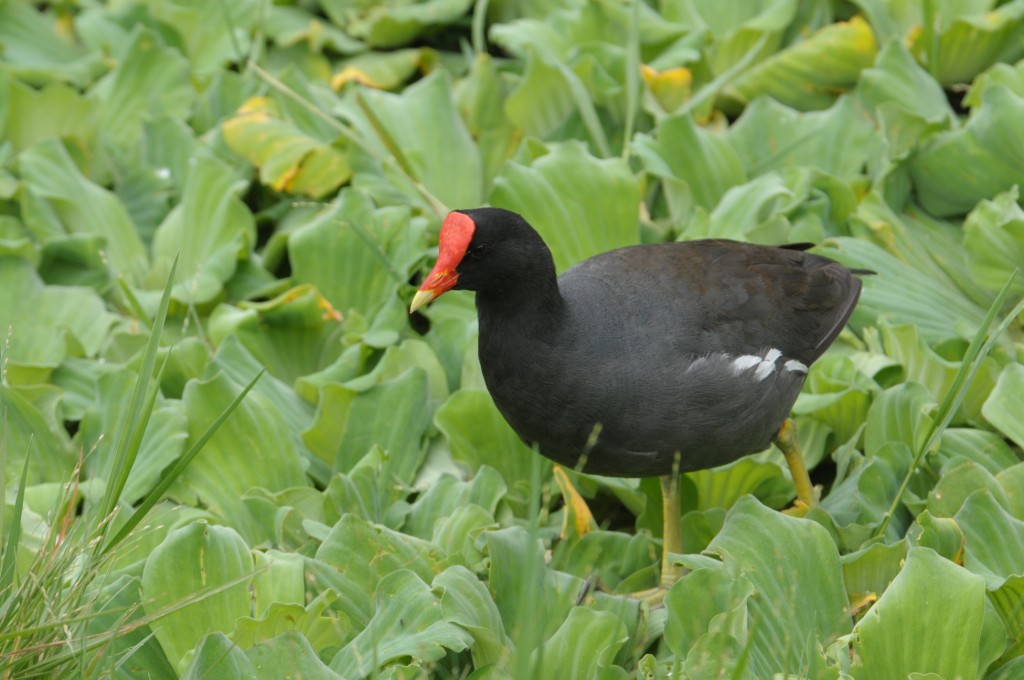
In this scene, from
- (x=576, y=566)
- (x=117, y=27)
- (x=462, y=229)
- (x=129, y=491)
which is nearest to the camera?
(x=462, y=229)

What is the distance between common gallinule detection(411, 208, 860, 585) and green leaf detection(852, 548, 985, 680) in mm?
398

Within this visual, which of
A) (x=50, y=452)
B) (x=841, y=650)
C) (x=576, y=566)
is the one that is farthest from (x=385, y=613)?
(x=50, y=452)

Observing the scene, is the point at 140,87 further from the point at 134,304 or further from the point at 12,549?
the point at 12,549

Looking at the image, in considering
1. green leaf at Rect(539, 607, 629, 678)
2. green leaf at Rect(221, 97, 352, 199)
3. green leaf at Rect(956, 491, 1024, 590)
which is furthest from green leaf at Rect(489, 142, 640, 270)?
green leaf at Rect(539, 607, 629, 678)

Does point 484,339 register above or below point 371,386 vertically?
above

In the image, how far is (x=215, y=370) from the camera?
2730 millimetres

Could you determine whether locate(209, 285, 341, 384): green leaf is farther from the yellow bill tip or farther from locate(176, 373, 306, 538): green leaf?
the yellow bill tip

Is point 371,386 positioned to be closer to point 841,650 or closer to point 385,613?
point 385,613

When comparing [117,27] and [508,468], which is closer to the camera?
[508,468]

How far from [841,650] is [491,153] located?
2.05 m

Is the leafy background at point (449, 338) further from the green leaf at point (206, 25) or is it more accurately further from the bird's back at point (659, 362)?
the bird's back at point (659, 362)

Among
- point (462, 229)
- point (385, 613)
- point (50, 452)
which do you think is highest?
point (462, 229)

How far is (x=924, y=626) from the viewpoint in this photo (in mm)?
1936

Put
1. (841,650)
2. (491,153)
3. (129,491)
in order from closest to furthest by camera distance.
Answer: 1. (841,650)
2. (129,491)
3. (491,153)
